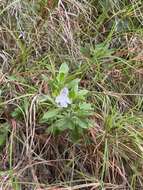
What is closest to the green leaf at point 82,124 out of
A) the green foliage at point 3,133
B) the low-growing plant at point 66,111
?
the low-growing plant at point 66,111

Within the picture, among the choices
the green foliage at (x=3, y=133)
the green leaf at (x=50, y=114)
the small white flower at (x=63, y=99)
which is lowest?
the green foliage at (x=3, y=133)

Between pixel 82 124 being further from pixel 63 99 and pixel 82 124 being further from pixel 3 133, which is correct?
pixel 3 133

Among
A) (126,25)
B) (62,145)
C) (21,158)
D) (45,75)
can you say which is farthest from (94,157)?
(126,25)

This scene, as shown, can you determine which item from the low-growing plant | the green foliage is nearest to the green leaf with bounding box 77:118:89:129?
the low-growing plant

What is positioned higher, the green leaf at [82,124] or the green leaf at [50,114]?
the green leaf at [50,114]

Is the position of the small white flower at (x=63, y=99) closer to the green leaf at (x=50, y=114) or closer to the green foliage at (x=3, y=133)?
the green leaf at (x=50, y=114)

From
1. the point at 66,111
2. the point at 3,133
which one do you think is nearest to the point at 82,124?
the point at 66,111

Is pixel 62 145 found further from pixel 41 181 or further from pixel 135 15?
pixel 135 15
